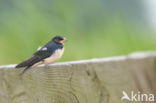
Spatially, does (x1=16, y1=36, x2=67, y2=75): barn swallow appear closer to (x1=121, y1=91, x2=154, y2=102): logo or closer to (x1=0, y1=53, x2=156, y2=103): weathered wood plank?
(x1=0, y1=53, x2=156, y2=103): weathered wood plank

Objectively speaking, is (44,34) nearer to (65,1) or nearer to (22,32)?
(22,32)

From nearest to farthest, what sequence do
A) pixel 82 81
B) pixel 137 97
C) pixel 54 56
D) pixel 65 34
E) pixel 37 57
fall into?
pixel 137 97 → pixel 82 81 → pixel 37 57 → pixel 54 56 → pixel 65 34

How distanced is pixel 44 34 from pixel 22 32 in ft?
0.82

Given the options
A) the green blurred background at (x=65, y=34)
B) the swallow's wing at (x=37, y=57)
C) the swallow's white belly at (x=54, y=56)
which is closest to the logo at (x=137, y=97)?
the swallow's wing at (x=37, y=57)

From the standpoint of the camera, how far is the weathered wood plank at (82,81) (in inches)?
58.8

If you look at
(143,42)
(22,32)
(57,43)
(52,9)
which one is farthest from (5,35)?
(57,43)

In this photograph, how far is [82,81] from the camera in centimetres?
189

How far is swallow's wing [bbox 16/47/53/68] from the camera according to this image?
2321mm

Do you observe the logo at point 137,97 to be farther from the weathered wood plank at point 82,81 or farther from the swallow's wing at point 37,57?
the swallow's wing at point 37,57

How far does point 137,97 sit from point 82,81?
31cm

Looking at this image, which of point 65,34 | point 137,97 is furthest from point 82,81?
point 65,34

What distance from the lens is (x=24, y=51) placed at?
430cm

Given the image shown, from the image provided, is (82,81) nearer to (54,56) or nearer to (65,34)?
(54,56)

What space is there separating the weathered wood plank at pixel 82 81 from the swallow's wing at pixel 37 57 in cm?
9
